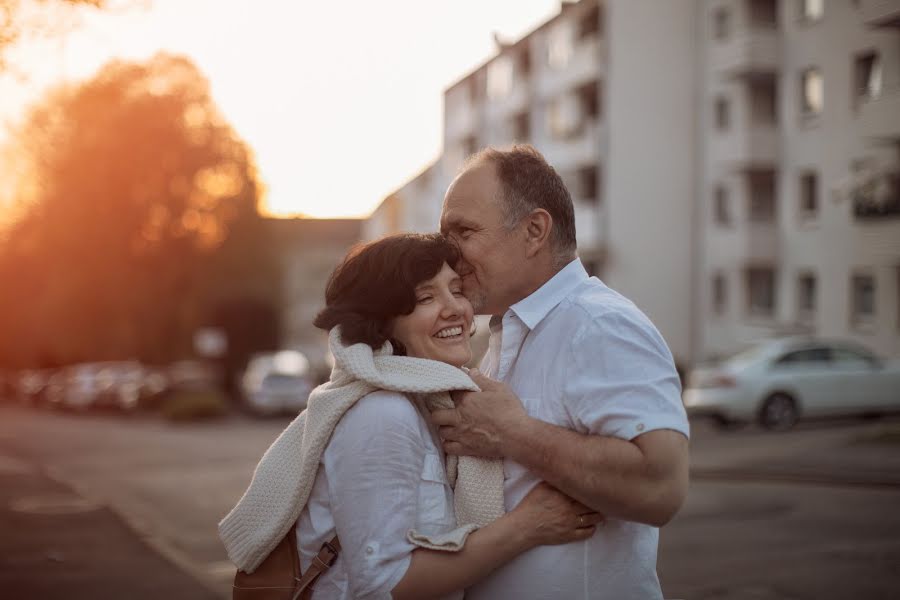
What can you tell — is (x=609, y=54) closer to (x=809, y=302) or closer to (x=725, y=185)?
(x=725, y=185)

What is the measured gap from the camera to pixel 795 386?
81.1 ft

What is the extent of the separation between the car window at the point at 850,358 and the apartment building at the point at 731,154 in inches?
131

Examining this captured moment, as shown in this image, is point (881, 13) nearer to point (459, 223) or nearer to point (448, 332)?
point (459, 223)

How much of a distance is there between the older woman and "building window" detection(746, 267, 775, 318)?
3881 centimetres

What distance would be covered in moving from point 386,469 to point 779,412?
2265 centimetres

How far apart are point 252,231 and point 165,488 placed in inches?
1415

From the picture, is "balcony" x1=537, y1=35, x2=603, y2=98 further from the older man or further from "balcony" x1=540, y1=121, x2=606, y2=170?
the older man

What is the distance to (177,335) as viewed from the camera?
5509 cm

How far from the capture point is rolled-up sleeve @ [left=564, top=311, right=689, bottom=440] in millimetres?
3074

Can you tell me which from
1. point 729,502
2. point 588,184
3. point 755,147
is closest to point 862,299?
point 755,147

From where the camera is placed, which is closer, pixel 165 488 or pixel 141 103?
pixel 165 488

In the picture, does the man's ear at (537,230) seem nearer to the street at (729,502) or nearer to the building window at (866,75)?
the street at (729,502)

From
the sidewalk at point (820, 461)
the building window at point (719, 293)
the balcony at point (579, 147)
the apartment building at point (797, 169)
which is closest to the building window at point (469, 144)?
the balcony at point (579, 147)

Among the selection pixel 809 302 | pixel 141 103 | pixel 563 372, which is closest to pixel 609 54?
pixel 809 302
